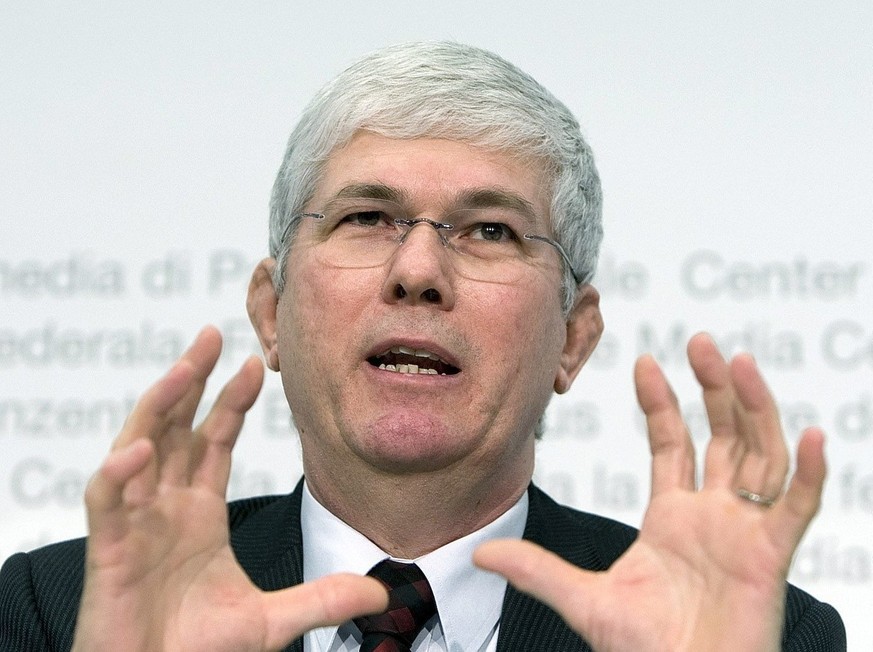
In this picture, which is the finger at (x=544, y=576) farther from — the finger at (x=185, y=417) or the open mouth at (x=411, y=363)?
the open mouth at (x=411, y=363)

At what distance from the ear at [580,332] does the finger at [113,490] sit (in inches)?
45.8

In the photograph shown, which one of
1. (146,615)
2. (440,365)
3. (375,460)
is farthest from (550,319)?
(146,615)

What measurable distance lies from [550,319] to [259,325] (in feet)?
2.14

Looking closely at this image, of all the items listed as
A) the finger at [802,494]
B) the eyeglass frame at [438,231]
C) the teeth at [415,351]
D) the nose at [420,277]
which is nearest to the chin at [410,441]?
the teeth at [415,351]

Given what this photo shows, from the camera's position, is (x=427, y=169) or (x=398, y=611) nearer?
(x=398, y=611)

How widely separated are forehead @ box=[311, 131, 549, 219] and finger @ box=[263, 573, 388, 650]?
864 millimetres

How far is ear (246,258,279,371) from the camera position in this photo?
2.61m

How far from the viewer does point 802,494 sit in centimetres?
169

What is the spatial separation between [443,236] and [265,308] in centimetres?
50

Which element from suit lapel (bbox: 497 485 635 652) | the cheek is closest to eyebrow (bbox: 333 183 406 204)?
the cheek

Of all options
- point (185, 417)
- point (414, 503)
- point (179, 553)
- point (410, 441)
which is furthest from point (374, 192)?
point (179, 553)

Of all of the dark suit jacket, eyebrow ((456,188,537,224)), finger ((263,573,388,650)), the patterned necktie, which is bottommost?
the dark suit jacket

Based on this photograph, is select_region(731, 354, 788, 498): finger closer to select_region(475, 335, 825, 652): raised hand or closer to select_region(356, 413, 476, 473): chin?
select_region(475, 335, 825, 652): raised hand

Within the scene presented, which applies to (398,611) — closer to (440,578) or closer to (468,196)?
(440,578)
